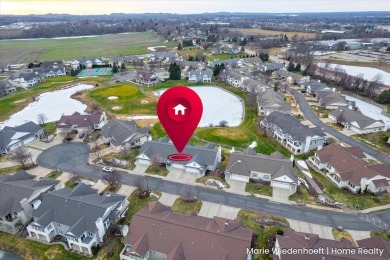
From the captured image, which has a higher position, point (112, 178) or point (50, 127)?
point (112, 178)

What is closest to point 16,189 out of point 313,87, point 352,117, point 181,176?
point 181,176

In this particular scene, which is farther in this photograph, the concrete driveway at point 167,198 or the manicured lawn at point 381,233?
the concrete driveway at point 167,198

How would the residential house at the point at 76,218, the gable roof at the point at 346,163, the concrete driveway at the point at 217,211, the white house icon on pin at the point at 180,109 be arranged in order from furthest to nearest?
the gable roof at the point at 346,163, the concrete driveway at the point at 217,211, the residential house at the point at 76,218, the white house icon on pin at the point at 180,109

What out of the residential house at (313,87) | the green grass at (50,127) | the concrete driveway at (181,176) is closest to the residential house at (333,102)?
the residential house at (313,87)

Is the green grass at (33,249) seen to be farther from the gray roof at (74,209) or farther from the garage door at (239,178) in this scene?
the garage door at (239,178)

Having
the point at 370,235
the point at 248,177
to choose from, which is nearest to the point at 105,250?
the point at 248,177

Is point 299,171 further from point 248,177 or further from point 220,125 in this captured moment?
point 220,125

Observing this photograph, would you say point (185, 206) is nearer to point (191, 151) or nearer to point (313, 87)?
point (191, 151)
